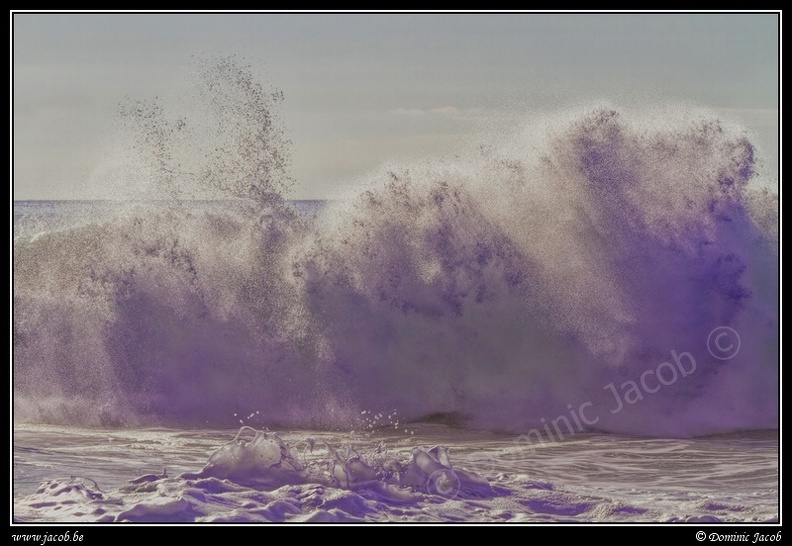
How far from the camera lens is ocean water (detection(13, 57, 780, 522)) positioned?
13555mm

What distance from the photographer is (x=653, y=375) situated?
44.7 feet

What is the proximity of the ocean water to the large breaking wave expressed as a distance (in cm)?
2

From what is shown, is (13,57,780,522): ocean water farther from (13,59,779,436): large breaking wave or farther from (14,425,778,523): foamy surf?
(14,425,778,523): foamy surf

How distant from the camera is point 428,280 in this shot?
14039 mm

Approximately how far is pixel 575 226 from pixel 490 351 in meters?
1.74

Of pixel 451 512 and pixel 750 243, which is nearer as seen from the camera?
pixel 451 512

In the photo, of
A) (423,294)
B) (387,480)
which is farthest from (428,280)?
(387,480)

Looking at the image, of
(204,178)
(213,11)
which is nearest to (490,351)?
(204,178)

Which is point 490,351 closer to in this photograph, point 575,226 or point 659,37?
point 575,226

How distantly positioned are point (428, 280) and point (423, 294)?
0.57 feet

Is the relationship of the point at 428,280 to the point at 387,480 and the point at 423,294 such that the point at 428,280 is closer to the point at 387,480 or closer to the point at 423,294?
→ the point at 423,294

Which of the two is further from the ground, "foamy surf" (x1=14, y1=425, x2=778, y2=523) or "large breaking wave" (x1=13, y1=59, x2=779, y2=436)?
"large breaking wave" (x1=13, y1=59, x2=779, y2=436)

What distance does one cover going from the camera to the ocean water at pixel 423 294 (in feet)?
44.5

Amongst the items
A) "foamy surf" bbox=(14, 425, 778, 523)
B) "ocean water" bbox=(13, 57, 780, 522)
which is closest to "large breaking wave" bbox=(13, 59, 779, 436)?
"ocean water" bbox=(13, 57, 780, 522)
